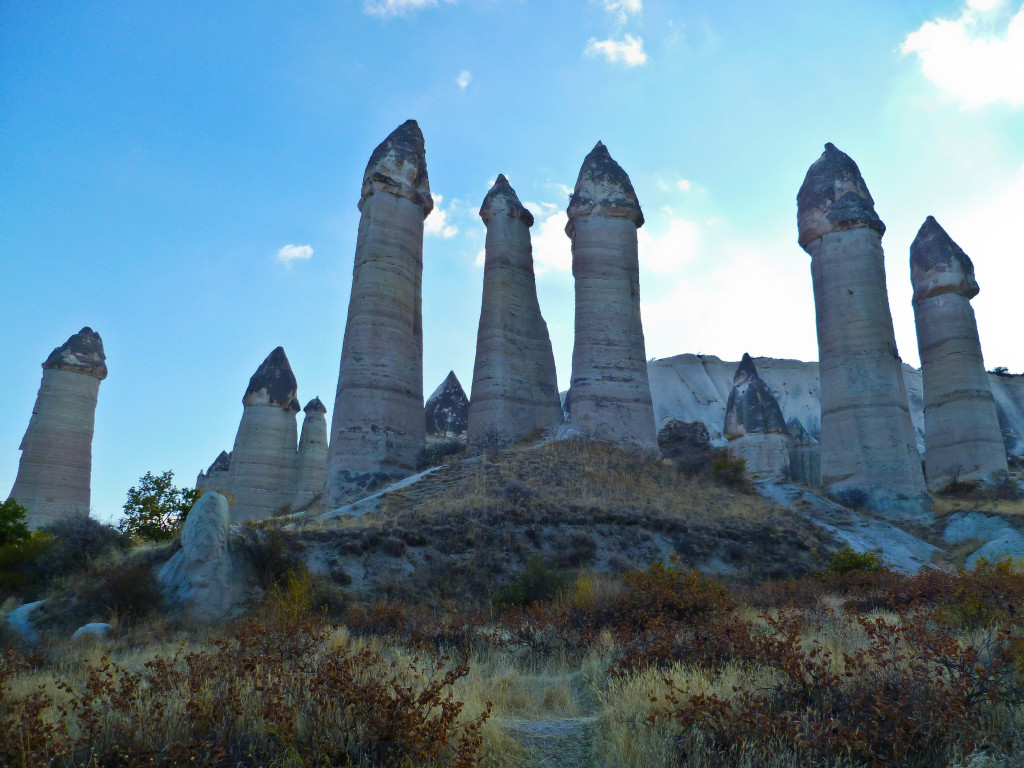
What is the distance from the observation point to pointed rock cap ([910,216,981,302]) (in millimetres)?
27000

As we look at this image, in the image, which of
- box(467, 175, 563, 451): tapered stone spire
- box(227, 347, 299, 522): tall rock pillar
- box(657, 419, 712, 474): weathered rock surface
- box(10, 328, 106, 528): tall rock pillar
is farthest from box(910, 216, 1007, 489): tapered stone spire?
box(10, 328, 106, 528): tall rock pillar

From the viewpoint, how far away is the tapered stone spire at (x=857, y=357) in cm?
2139

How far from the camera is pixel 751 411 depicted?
3284cm

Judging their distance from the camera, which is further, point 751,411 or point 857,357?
point 751,411

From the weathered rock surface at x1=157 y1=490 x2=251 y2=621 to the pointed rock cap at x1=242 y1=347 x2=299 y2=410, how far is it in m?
16.6

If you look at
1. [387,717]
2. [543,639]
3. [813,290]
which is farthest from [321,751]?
[813,290]

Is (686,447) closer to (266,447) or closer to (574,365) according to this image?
(574,365)

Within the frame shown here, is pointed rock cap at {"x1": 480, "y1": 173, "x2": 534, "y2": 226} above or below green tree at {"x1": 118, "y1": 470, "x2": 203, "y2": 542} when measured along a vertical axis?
above

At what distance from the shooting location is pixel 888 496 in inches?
829

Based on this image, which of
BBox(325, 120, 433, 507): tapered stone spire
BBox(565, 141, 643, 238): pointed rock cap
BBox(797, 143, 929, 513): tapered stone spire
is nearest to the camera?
BBox(325, 120, 433, 507): tapered stone spire

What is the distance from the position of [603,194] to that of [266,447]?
48.8ft

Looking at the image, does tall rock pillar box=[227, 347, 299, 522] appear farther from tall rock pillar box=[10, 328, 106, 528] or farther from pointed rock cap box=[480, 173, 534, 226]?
pointed rock cap box=[480, 173, 534, 226]

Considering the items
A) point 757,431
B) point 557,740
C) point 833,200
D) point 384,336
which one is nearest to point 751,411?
point 757,431

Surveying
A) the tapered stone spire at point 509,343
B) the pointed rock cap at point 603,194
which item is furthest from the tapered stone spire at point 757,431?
the pointed rock cap at point 603,194
